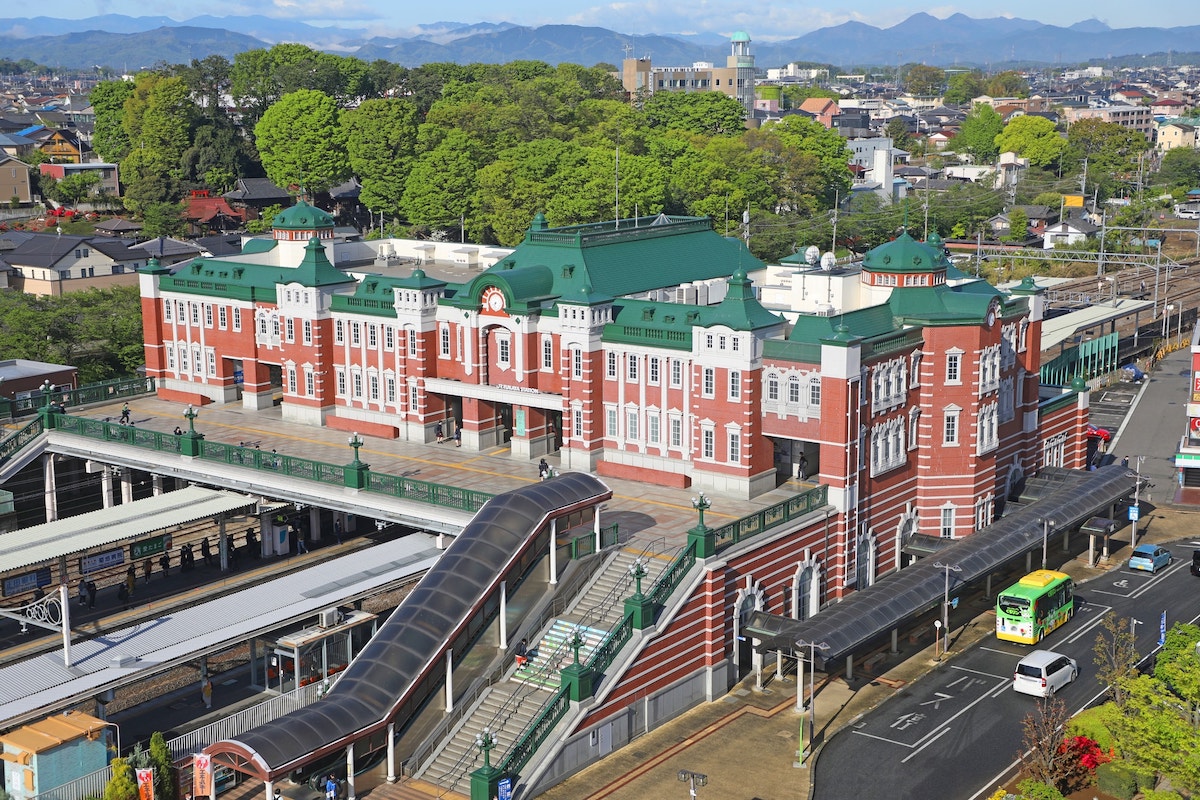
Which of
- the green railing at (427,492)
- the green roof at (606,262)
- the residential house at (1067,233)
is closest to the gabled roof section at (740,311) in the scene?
the green roof at (606,262)

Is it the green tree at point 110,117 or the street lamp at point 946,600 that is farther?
the green tree at point 110,117

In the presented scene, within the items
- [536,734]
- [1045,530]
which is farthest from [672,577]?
[1045,530]

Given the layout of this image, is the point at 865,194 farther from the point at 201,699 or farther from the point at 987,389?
the point at 201,699

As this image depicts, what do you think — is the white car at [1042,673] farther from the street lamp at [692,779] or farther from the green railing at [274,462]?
the green railing at [274,462]

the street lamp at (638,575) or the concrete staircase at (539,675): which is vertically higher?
the street lamp at (638,575)

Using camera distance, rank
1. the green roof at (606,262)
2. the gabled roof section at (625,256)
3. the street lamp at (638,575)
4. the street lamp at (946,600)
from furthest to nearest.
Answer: the gabled roof section at (625,256)
the green roof at (606,262)
the street lamp at (946,600)
the street lamp at (638,575)

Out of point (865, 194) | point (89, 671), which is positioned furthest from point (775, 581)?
point (865, 194)
